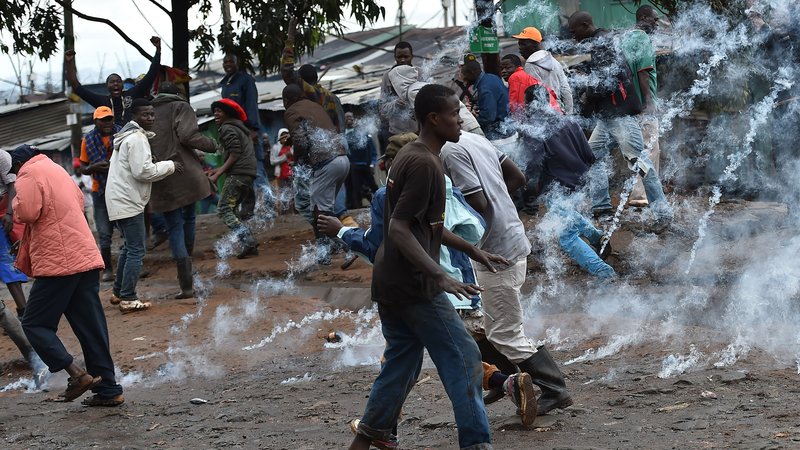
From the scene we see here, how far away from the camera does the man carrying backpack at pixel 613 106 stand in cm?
912

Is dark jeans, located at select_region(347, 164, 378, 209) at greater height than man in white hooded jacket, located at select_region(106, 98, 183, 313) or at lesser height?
lesser

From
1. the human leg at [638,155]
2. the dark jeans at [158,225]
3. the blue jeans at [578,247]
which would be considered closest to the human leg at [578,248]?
the blue jeans at [578,247]

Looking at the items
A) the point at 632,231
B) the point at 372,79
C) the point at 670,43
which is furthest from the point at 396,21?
the point at 632,231

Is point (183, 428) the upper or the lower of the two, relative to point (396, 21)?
lower

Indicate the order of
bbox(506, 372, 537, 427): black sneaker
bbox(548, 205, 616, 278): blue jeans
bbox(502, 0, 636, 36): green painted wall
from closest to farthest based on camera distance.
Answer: bbox(506, 372, 537, 427): black sneaker, bbox(548, 205, 616, 278): blue jeans, bbox(502, 0, 636, 36): green painted wall

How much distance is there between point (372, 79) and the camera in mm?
18625

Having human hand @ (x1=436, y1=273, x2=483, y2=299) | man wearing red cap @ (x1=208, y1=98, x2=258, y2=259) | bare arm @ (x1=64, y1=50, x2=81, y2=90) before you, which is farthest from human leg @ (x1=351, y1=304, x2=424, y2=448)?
bare arm @ (x1=64, y1=50, x2=81, y2=90)

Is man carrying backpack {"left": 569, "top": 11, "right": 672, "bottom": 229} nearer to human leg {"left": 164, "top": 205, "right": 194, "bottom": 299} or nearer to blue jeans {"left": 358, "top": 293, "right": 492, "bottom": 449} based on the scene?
human leg {"left": 164, "top": 205, "right": 194, "bottom": 299}

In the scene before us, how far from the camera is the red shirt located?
357 inches

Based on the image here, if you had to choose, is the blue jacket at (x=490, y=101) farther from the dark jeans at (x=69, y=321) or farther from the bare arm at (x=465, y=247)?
the bare arm at (x=465, y=247)

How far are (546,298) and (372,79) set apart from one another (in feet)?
35.7

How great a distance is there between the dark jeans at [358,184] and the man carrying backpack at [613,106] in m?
4.59

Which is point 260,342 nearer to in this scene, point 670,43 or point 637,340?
point 637,340

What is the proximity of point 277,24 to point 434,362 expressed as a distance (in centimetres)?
777
